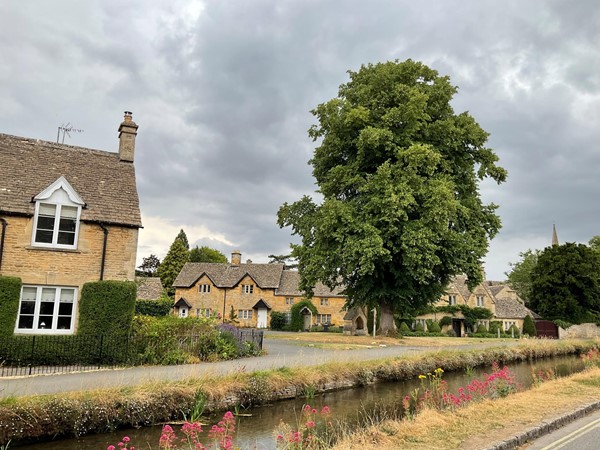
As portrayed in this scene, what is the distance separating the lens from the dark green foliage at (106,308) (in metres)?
18.7

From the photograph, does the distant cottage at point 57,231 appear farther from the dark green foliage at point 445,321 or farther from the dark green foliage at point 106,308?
the dark green foliage at point 445,321

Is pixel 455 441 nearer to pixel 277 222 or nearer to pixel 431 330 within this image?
pixel 277 222

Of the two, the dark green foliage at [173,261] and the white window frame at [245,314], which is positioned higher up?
the dark green foliage at [173,261]

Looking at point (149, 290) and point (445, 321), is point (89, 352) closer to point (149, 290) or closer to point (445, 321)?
point (149, 290)

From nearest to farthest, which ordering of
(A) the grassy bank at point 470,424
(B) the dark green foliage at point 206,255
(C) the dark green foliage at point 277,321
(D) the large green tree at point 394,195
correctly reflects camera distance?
(A) the grassy bank at point 470,424
(D) the large green tree at point 394,195
(C) the dark green foliage at point 277,321
(B) the dark green foliage at point 206,255

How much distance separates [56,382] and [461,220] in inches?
1000

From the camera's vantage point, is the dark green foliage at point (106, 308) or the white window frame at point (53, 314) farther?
the white window frame at point (53, 314)

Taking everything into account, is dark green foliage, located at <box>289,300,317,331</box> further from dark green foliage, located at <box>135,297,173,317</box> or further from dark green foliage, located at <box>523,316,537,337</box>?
dark green foliage, located at <box>523,316,537,337</box>

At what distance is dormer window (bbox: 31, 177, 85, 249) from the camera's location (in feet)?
65.7

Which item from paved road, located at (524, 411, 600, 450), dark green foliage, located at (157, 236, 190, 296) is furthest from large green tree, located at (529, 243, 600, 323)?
dark green foliage, located at (157, 236, 190, 296)

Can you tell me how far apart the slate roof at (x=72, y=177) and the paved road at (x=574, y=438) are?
18.1 m

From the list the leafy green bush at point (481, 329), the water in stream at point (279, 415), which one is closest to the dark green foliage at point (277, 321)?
the leafy green bush at point (481, 329)

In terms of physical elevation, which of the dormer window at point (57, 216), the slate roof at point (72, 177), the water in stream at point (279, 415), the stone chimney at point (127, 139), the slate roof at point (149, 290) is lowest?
the water in stream at point (279, 415)

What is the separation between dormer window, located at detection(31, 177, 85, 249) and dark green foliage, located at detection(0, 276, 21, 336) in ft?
7.60
